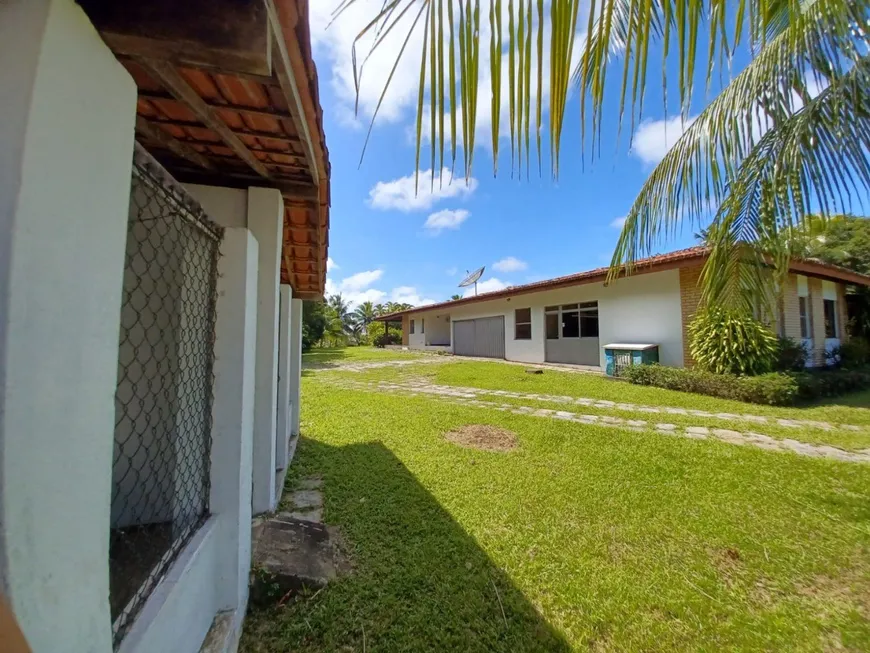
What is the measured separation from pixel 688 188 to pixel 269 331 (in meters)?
3.69

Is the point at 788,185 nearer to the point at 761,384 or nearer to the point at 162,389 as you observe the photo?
the point at 162,389

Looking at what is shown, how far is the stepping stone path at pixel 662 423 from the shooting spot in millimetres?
4948

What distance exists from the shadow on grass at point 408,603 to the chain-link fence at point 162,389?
84cm

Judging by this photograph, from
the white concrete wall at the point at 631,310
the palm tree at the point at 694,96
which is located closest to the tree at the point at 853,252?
the white concrete wall at the point at 631,310

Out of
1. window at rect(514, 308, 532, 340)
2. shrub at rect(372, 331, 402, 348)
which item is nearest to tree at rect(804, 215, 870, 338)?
window at rect(514, 308, 532, 340)

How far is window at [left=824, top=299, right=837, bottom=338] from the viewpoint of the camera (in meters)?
12.8

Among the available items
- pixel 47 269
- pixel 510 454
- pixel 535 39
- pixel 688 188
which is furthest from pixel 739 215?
pixel 47 269

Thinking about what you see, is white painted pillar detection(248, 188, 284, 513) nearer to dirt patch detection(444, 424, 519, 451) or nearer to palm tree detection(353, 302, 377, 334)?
dirt patch detection(444, 424, 519, 451)

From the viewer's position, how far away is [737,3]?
29.9 inches

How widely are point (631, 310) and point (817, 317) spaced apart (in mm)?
6522

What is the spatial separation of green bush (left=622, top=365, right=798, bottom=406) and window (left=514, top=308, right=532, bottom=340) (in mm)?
6108

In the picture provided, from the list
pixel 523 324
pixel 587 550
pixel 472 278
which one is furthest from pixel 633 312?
pixel 472 278

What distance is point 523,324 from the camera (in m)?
16.1

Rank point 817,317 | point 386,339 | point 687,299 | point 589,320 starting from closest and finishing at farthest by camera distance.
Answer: point 687,299 → point 817,317 → point 589,320 → point 386,339
